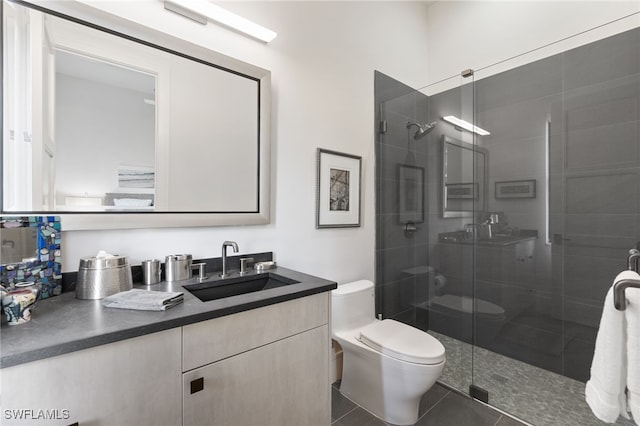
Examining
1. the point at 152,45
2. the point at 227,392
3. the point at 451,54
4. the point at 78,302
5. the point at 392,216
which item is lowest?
the point at 227,392

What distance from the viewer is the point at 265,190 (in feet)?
5.38

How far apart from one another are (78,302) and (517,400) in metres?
2.30

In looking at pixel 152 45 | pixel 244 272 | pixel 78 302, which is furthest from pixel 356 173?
pixel 78 302

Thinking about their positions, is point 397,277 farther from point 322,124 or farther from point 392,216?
point 322,124

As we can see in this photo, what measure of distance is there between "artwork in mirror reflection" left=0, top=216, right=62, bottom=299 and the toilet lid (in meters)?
1.47

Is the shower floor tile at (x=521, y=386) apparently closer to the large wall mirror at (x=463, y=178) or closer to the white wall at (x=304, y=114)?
the white wall at (x=304, y=114)

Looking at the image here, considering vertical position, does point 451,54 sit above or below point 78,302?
above

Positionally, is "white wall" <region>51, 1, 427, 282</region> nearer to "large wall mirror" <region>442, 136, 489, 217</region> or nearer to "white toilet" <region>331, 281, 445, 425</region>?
"white toilet" <region>331, 281, 445, 425</region>

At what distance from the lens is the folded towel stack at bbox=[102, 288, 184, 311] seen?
0.92 metres

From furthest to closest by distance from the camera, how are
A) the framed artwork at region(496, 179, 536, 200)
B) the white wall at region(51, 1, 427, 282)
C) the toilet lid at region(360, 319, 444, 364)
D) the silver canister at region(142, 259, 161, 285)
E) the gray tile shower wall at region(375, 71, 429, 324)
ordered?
the gray tile shower wall at region(375, 71, 429, 324) < the framed artwork at region(496, 179, 536, 200) < the toilet lid at region(360, 319, 444, 364) < the white wall at region(51, 1, 427, 282) < the silver canister at region(142, 259, 161, 285)

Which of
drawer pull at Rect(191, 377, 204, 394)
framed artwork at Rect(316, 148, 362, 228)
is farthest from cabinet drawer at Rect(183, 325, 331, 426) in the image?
framed artwork at Rect(316, 148, 362, 228)

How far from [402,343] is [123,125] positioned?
1.73m

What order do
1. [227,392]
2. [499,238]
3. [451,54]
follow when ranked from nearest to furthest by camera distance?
[227,392], [499,238], [451,54]

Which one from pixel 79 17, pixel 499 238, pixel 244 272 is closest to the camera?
pixel 79 17
